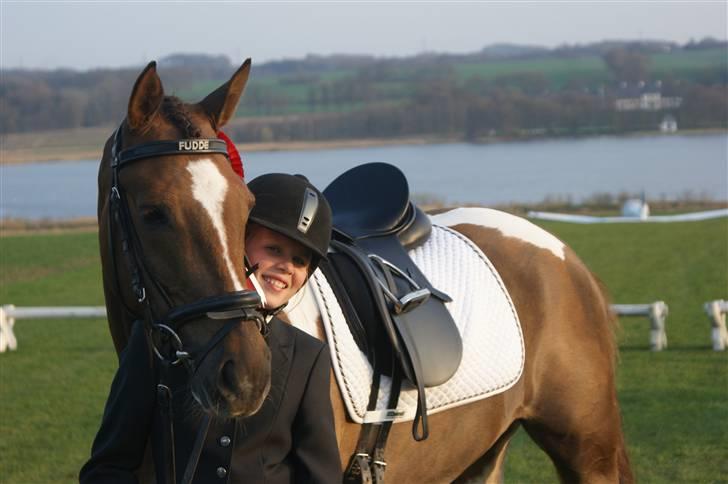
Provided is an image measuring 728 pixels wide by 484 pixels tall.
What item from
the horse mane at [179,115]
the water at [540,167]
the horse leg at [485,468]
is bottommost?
the water at [540,167]

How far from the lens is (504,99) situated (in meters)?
84.6

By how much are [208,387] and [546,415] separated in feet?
7.59

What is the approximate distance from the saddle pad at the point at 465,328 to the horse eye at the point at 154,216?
0.89 metres

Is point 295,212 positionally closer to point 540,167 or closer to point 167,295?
point 167,295

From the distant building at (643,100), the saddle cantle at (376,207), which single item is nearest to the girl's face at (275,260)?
the saddle cantle at (376,207)

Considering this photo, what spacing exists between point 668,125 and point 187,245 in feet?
268

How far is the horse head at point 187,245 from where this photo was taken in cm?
227

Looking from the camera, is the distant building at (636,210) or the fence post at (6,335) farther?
the distant building at (636,210)

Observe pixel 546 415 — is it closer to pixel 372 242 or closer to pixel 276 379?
pixel 372 242

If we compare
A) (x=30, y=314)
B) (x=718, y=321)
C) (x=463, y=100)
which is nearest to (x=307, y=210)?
(x=718, y=321)

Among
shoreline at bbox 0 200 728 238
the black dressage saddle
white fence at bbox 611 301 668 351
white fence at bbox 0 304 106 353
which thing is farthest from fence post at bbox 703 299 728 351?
shoreline at bbox 0 200 728 238

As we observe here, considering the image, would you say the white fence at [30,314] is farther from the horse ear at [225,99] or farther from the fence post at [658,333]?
the horse ear at [225,99]

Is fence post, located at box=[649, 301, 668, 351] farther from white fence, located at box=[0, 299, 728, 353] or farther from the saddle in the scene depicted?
the saddle

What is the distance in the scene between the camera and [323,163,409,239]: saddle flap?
13.0 feet
